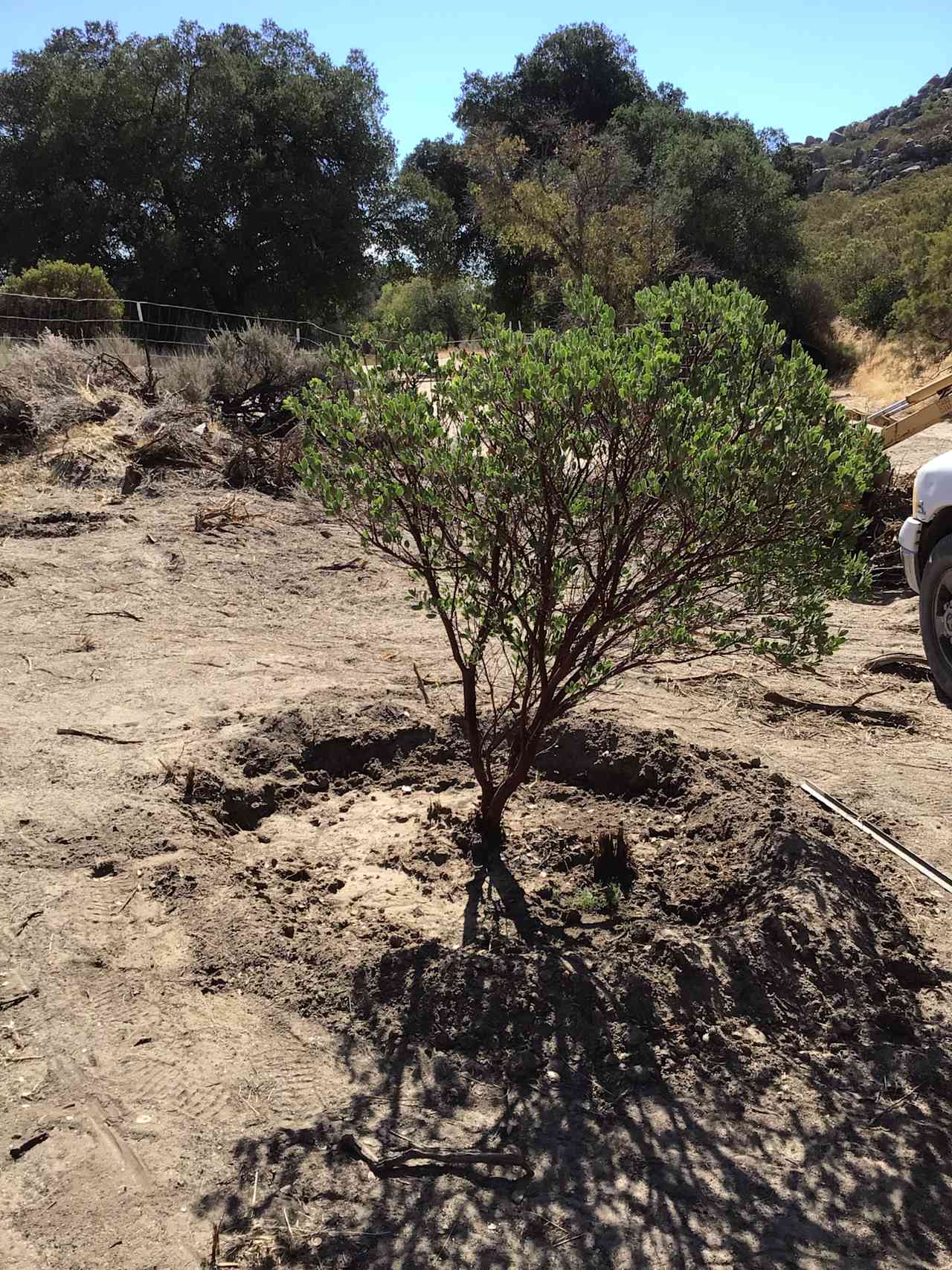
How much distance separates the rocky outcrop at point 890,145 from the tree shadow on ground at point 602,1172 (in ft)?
190

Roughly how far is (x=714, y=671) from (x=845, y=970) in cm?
317

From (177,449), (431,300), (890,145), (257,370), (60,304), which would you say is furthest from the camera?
(890,145)

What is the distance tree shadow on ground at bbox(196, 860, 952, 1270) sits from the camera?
2785 mm

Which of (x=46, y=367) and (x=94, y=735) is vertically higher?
(x=46, y=367)

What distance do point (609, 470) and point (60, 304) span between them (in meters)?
15.3

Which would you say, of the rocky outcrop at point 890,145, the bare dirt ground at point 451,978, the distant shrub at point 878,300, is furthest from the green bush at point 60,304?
the rocky outcrop at point 890,145

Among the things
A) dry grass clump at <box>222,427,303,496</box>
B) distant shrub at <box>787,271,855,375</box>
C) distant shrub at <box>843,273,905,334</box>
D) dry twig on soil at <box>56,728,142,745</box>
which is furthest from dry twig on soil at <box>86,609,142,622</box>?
distant shrub at <box>843,273,905,334</box>

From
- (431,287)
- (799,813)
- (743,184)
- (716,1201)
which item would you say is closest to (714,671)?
(799,813)

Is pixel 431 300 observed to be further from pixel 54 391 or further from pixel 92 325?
pixel 54 391

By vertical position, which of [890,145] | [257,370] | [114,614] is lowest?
[114,614]

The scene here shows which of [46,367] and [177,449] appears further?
[46,367]

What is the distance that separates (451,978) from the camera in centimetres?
393

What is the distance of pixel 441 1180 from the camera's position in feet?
9.85

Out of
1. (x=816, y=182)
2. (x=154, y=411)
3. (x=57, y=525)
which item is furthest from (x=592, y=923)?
(x=816, y=182)
